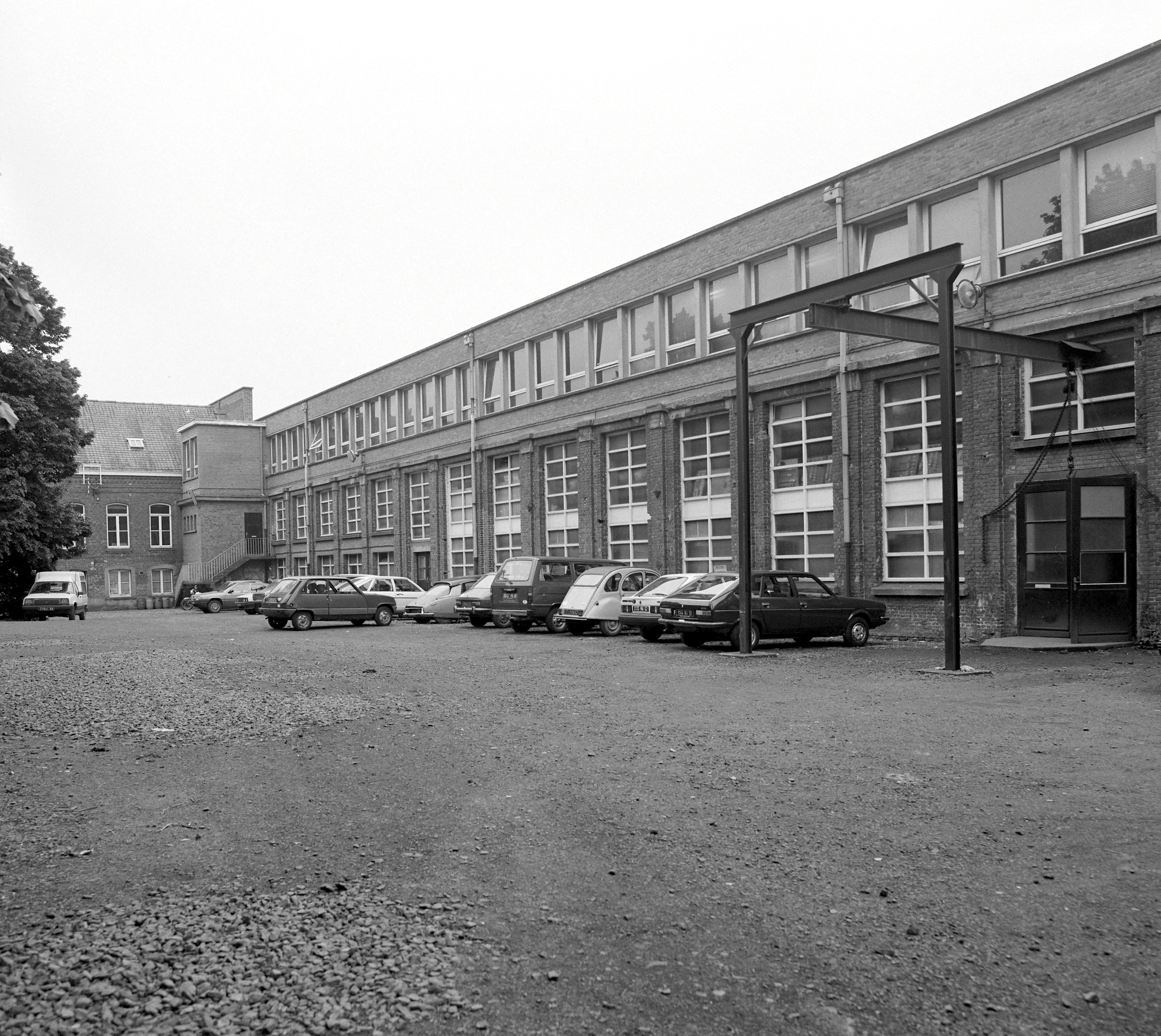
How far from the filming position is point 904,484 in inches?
915

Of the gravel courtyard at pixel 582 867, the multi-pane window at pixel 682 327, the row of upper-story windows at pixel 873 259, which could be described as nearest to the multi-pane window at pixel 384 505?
the row of upper-story windows at pixel 873 259

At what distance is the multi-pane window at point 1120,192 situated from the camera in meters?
19.0

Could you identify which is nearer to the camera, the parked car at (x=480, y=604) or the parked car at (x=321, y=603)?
the parked car at (x=480, y=604)

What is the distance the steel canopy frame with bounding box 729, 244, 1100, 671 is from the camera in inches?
596

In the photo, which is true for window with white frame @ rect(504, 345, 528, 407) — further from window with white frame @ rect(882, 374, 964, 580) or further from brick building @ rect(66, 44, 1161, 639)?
window with white frame @ rect(882, 374, 964, 580)

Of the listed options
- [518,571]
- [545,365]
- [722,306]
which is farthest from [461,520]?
[722,306]

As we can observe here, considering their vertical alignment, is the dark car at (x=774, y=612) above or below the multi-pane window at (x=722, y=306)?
below

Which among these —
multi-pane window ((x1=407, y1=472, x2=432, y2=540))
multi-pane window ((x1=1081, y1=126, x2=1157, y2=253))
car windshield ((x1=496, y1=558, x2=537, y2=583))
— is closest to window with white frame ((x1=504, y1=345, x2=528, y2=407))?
multi-pane window ((x1=407, y1=472, x2=432, y2=540))

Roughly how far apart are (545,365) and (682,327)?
7.76 metres

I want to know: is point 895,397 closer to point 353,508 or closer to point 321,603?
point 321,603

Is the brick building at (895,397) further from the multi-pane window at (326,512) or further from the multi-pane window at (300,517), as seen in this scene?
the multi-pane window at (300,517)

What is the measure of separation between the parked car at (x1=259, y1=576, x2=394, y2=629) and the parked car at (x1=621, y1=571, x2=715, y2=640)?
11130 mm

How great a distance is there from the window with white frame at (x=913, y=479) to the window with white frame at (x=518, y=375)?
54.7 feet

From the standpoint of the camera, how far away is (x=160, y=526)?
65812 millimetres
